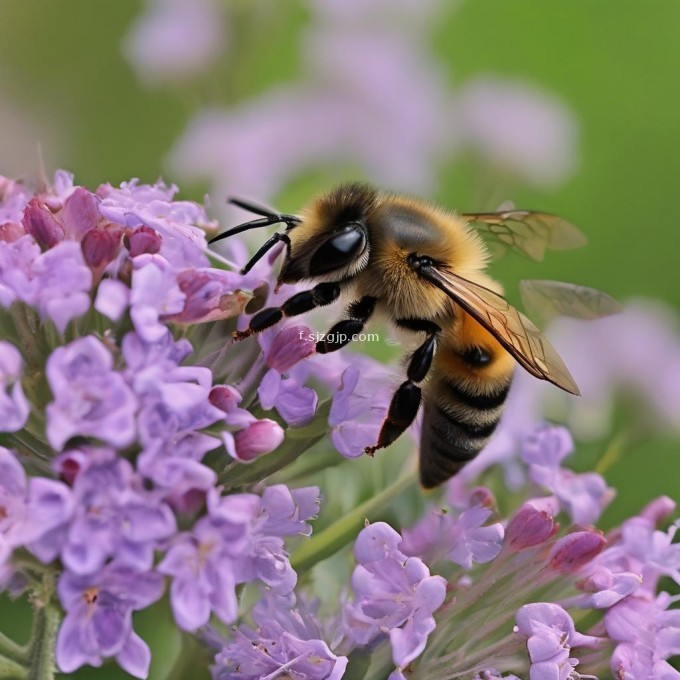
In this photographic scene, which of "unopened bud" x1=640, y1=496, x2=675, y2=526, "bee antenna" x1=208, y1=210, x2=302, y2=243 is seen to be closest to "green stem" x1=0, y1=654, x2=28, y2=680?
"bee antenna" x1=208, y1=210, x2=302, y2=243

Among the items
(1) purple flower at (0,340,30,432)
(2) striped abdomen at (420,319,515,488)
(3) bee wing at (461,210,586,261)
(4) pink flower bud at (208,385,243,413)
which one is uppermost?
(1) purple flower at (0,340,30,432)

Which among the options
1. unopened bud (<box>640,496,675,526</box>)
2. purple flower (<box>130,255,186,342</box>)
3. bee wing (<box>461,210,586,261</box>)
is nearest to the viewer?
purple flower (<box>130,255,186,342</box>)

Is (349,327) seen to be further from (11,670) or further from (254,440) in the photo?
(11,670)

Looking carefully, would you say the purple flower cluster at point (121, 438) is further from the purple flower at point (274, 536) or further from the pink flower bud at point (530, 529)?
the pink flower bud at point (530, 529)

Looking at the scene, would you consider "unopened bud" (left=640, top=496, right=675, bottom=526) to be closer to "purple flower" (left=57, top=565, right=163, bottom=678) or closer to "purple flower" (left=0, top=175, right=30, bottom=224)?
"purple flower" (left=57, top=565, right=163, bottom=678)

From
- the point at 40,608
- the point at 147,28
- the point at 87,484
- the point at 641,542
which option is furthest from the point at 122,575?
the point at 147,28

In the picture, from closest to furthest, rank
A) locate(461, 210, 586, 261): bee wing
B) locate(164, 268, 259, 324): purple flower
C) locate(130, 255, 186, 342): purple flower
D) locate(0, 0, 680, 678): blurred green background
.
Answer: locate(130, 255, 186, 342): purple flower, locate(164, 268, 259, 324): purple flower, locate(461, 210, 586, 261): bee wing, locate(0, 0, 680, 678): blurred green background
